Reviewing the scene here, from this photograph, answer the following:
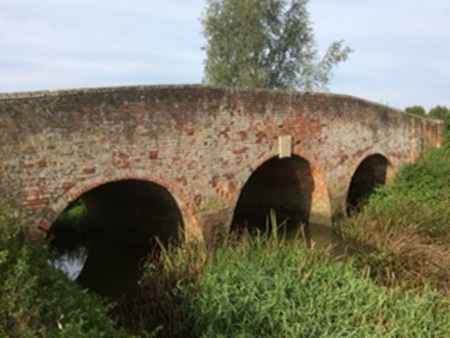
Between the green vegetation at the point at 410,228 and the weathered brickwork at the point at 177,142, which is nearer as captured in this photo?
the weathered brickwork at the point at 177,142

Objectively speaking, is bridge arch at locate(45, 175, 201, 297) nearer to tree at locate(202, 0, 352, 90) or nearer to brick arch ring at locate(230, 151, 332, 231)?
brick arch ring at locate(230, 151, 332, 231)

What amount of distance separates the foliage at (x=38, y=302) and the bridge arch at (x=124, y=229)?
266cm

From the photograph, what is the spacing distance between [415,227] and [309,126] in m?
3.13

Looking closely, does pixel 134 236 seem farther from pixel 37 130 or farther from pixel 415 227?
pixel 415 227

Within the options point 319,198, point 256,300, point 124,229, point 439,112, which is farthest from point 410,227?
point 439,112

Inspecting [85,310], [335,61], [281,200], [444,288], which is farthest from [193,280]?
[335,61]

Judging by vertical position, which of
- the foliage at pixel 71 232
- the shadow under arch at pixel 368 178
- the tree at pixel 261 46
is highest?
the tree at pixel 261 46

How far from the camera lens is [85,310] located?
12.5 ft

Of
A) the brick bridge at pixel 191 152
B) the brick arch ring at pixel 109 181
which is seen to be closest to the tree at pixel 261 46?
the brick bridge at pixel 191 152

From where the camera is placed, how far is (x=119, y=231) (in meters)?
10.2

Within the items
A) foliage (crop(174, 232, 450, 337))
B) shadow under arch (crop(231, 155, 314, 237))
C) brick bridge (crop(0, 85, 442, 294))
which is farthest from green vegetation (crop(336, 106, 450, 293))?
shadow under arch (crop(231, 155, 314, 237))

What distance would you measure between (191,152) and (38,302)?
460 cm

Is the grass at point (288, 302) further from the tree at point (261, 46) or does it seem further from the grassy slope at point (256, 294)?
the tree at point (261, 46)

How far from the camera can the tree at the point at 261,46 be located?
21.1 m
